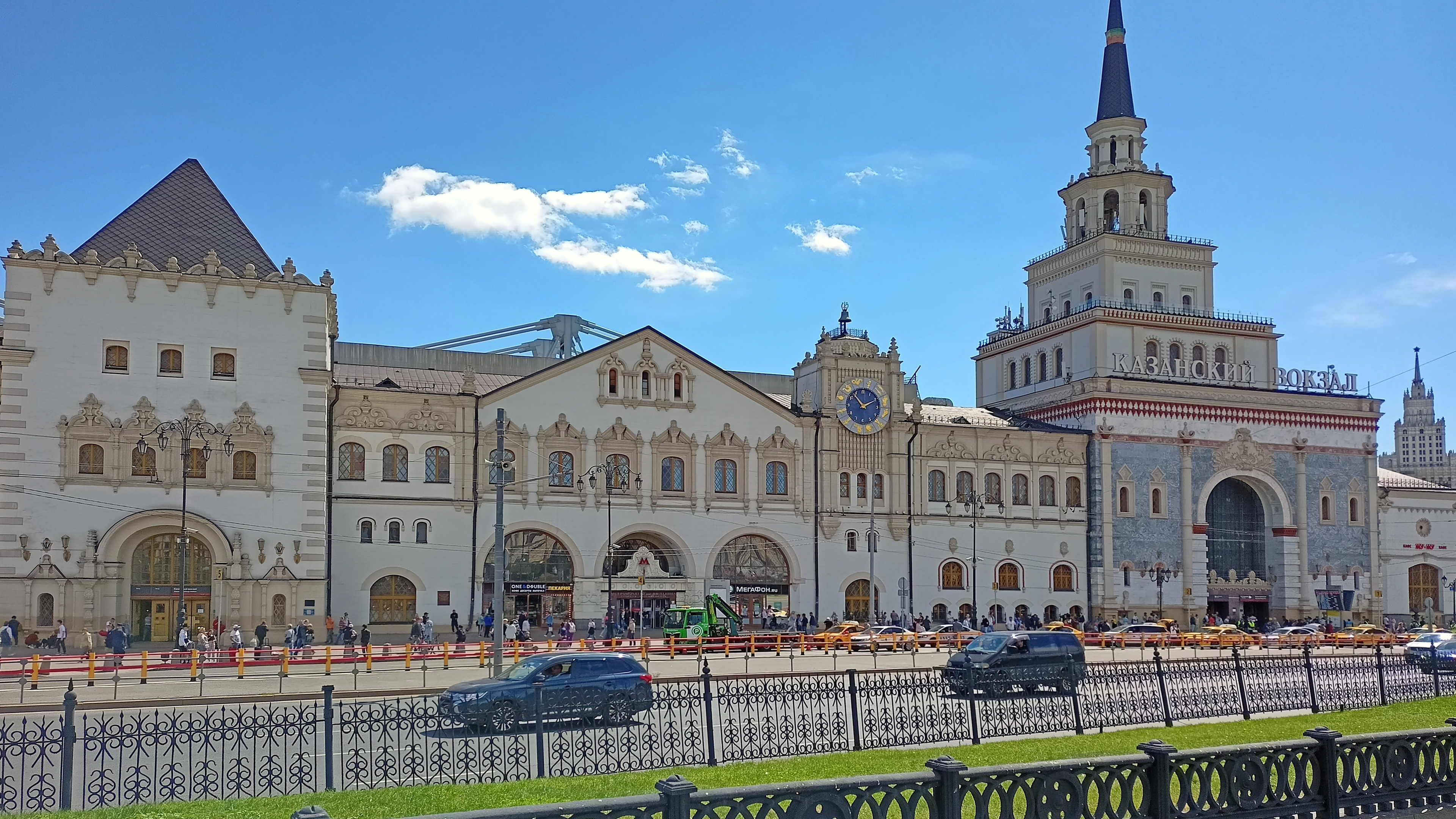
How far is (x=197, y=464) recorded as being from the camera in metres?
47.2

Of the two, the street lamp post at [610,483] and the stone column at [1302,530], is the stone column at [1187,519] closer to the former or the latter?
the stone column at [1302,530]

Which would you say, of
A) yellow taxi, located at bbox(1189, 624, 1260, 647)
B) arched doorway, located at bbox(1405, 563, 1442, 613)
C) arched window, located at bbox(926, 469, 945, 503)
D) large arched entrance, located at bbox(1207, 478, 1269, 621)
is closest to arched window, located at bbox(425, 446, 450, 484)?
arched window, located at bbox(926, 469, 945, 503)

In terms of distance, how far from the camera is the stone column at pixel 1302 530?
6962cm

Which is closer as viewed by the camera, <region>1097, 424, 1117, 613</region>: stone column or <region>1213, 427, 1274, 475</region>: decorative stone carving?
<region>1097, 424, 1117, 613</region>: stone column

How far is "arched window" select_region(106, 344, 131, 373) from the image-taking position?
4653cm

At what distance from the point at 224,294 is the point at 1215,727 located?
39.9 m

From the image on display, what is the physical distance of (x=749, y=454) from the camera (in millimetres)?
59438

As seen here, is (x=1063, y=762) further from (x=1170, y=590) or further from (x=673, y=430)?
(x=1170, y=590)

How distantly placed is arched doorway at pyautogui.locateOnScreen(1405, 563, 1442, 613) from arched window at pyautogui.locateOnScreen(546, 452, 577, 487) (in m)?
53.0

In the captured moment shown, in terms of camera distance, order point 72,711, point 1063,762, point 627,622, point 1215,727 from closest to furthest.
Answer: point 1063,762 → point 72,711 → point 1215,727 → point 627,622

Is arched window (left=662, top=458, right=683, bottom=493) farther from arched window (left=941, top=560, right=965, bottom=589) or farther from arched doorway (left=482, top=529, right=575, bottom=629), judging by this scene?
arched window (left=941, top=560, right=965, bottom=589)

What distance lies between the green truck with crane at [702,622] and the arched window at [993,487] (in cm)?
2047

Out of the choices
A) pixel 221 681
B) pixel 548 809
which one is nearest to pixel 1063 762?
pixel 548 809

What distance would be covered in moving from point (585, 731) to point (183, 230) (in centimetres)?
3791
